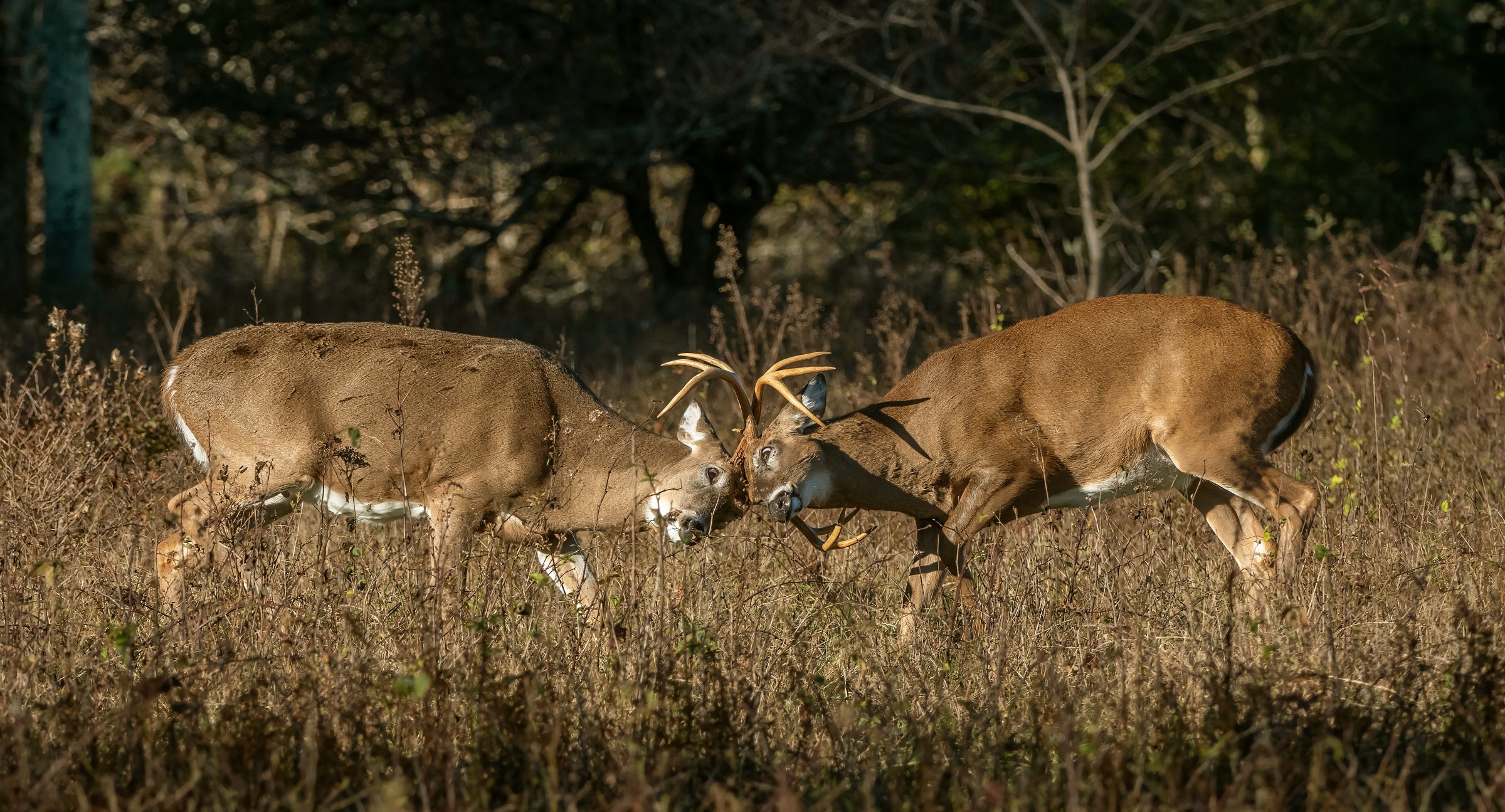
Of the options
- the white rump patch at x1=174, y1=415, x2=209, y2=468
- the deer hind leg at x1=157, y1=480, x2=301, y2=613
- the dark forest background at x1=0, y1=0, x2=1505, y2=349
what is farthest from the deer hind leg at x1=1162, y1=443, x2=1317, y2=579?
the dark forest background at x1=0, y1=0, x2=1505, y2=349

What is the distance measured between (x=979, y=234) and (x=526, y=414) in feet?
45.2

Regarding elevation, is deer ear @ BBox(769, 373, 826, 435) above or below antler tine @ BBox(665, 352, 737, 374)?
below

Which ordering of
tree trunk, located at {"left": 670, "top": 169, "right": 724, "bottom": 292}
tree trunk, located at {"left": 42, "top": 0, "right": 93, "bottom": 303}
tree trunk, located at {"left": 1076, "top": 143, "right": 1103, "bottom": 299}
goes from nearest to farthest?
tree trunk, located at {"left": 1076, "top": 143, "right": 1103, "bottom": 299} → tree trunk, located at {"left": 42, "top": 0, "right": 93, "bottom": 303} → tree trunk, located at {"left": 670, "top": 169, "right": 724, "bottom": 292}

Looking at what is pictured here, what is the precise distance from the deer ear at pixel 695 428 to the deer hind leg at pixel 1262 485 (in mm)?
→ 2000

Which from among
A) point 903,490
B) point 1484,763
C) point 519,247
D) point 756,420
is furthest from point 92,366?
point 519,247

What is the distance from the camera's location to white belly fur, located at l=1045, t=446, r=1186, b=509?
260 inches

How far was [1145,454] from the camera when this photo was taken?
21.8 ft

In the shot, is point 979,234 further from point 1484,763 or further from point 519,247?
point 1484,763

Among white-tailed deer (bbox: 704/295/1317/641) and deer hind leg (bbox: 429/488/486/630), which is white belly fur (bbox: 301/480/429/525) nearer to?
deer hind leg (bbox: 429/488/486/630)

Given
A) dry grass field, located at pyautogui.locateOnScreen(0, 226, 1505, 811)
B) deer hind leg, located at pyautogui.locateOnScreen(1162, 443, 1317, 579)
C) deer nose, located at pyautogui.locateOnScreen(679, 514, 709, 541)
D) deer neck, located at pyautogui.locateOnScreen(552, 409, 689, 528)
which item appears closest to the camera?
dry grass field, located at pyautogui.locateOnScreen(0, 226, 1505, 811)

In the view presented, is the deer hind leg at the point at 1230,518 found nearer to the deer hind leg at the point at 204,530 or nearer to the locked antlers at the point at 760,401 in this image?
the locked antlers at the point at 760,401

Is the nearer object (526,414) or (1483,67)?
(526,414)

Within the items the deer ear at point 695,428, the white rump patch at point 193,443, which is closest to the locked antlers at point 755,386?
the deer ear at point 695,428

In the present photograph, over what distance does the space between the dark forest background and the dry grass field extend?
608 centimetres
